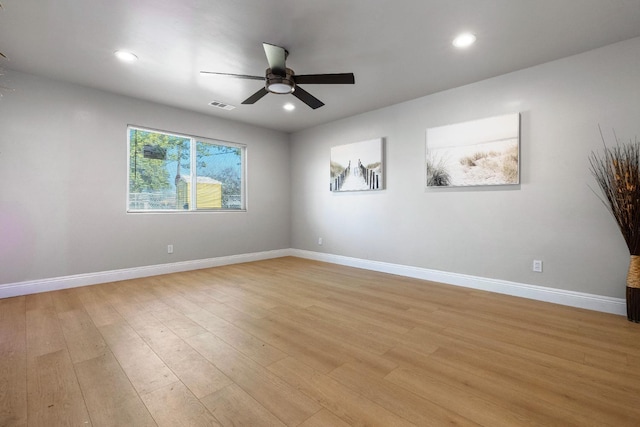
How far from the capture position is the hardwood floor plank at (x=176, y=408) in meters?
1.33

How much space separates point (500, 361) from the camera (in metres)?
1.88

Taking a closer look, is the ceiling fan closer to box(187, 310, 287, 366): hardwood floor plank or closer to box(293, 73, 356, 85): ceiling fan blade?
box(293, 73, 356, 85): ceiling fan blade

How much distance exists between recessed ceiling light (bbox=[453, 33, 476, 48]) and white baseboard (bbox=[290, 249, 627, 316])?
2.65m

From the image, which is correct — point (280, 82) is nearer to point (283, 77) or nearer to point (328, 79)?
point (283, 77)

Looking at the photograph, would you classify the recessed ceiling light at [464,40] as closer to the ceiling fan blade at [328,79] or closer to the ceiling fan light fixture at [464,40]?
the ceiling fan light fixture at [464,40]

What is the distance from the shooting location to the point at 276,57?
2.59 meters

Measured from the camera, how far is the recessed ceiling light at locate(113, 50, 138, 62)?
113 inches

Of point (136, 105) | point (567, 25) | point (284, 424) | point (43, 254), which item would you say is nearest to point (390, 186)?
point (567, 25)

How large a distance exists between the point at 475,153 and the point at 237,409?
3631mm

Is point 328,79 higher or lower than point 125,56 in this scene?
lower

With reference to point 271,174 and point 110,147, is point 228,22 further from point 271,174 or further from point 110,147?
point 271,174

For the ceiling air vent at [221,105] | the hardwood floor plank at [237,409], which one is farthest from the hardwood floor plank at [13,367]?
the ceiling air vent at [221,105]

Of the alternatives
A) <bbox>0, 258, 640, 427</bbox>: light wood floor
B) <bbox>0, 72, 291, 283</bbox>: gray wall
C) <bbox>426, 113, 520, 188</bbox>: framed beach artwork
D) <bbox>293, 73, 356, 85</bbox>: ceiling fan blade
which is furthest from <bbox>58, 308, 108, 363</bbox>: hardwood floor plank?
<bbox>426, 113, 520, 188</bbox>: framed beach artwork

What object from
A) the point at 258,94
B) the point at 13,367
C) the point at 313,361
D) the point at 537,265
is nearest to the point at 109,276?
the point at 13,367
